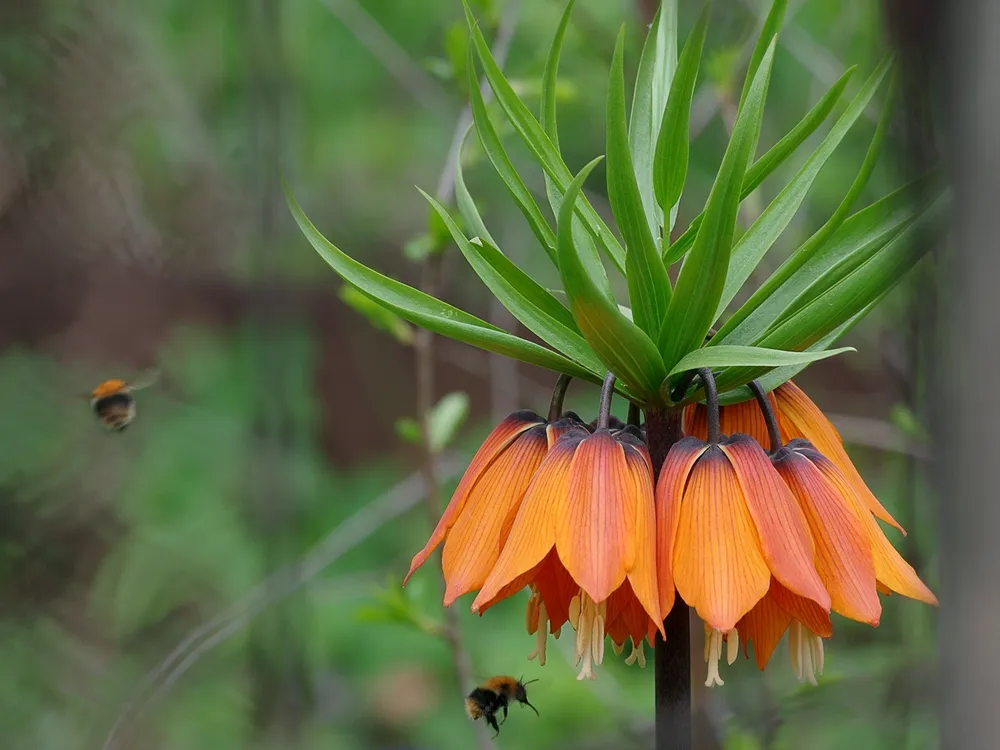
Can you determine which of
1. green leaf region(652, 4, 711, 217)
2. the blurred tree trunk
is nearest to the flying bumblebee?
green leaf region(652, 4, 711, 217)

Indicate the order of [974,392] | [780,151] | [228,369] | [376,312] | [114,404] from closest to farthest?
[974,392], [780,151], [376,312], [114,404], [228,369]

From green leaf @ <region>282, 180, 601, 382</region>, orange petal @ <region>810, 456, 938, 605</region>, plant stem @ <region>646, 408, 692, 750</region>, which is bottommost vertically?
plant stem @ <region>646, 408, 692, 750</region>

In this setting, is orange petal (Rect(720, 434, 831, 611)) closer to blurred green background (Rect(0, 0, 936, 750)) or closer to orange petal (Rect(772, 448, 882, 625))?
orange petal (Rect(772, 448, 882, 625))

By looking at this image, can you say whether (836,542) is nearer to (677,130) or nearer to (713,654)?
(713,654)

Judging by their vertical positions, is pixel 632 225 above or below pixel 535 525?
above

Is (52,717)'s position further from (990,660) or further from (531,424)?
(990,660)

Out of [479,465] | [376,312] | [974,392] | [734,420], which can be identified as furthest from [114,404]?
[974,392]

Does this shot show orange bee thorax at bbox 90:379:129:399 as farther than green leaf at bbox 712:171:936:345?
Yes

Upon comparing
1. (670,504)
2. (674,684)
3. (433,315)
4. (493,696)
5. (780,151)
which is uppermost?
(780,151)
